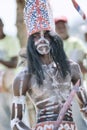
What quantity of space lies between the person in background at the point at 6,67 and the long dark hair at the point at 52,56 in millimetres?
2688

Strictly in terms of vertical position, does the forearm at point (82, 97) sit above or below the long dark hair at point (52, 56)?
below

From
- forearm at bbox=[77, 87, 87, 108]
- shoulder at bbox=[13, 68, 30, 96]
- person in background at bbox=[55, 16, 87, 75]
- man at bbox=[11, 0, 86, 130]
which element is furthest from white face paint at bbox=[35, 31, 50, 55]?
person in background at bbox=[55, 16, 87, 75]

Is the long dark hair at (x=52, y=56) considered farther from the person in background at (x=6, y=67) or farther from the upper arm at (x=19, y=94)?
the person in background at (x=6, y=67)

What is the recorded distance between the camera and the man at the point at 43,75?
21.0 feet

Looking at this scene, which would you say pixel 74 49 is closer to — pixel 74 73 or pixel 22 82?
pixel 74 73

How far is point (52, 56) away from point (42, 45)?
0.46 ft

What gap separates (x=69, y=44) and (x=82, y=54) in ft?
0.68

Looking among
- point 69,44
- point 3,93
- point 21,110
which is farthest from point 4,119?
point 21,110

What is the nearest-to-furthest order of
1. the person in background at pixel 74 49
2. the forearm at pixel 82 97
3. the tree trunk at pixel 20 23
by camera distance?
the forearm at pixel 82 97
the person in background at pixel 74 49
the tree trunk at pixel 20 23

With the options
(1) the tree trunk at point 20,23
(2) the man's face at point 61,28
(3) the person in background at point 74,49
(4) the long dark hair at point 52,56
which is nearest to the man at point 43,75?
(4) the long dark hair at point 52,56

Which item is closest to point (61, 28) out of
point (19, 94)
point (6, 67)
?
point (6, 67)

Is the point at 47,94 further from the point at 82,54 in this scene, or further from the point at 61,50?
the point at 82,54

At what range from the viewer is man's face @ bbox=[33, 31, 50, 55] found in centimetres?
653

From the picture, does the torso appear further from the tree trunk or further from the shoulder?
the tree trunk
